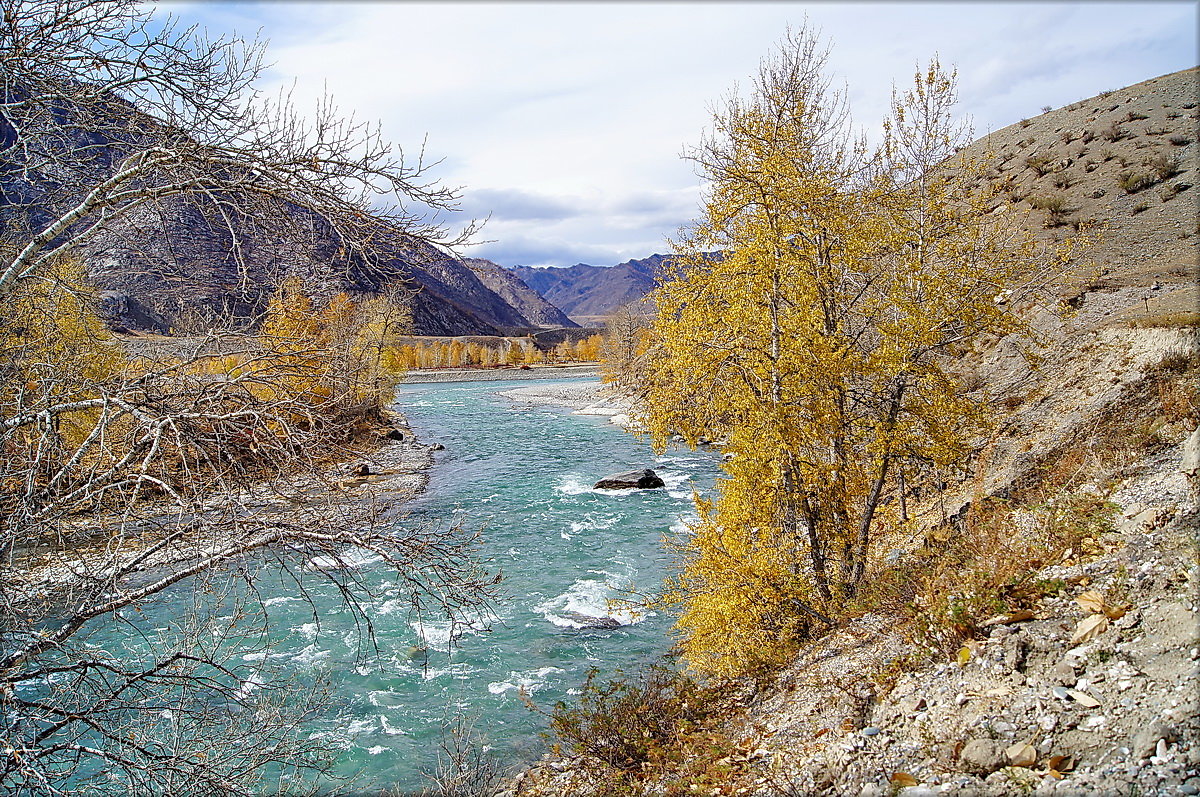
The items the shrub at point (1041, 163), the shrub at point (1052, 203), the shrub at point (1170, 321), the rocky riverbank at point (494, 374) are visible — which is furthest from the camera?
the rocky riverbank at point (494, 374)

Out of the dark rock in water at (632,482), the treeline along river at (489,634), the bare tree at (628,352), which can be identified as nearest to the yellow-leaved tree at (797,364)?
the treeline along river at (489,634)

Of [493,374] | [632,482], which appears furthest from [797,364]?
[493,374]

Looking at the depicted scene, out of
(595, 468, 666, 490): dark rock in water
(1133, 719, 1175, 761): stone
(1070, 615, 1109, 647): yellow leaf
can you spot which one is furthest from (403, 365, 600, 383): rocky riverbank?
(1133, 719, 1175, 761): stone

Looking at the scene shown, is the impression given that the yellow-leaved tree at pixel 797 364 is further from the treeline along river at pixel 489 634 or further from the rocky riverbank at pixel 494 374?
the rocky riverbank at pixel 494 374

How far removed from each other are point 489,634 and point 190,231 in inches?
384

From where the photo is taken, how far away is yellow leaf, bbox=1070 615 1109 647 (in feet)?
18.4

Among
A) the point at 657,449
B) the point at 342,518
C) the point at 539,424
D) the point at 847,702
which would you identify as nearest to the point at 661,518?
the point at 657,449

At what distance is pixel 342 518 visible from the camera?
13.0 ft

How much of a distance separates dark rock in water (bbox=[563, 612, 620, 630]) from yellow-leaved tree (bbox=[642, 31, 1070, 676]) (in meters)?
3.34

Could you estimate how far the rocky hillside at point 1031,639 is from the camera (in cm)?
473

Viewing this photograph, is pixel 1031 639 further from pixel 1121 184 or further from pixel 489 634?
pixel 1121 184

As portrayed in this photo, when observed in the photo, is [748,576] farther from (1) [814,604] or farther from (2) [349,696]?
(2) [349,696]

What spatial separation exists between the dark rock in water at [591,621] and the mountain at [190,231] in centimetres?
1017

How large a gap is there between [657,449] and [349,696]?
23.5ft
